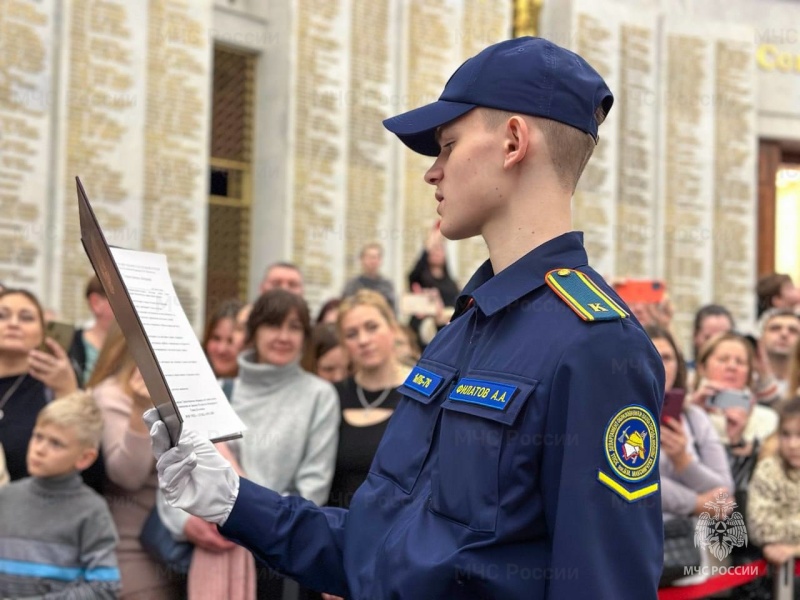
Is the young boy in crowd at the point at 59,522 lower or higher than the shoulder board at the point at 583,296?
lower

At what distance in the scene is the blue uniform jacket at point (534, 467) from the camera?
1.56 metres

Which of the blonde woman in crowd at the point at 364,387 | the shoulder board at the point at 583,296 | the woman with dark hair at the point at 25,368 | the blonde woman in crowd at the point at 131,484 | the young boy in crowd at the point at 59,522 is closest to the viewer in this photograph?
the shoulder board at the point at 583,296

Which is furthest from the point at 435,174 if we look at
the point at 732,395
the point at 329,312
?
the point at 329,312

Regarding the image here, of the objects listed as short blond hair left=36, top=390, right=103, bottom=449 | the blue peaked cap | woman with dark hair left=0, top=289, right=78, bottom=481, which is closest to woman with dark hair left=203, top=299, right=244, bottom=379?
woman with dark hair left=0, top=289, right=78, bottom=481

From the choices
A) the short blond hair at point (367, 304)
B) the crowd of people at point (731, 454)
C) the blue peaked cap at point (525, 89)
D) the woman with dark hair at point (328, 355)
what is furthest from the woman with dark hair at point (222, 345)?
the blue peaked cap at point (525, 89)

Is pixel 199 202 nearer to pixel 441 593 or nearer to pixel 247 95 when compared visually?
pixel 247 95

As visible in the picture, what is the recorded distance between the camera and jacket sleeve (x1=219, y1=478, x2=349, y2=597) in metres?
1.99

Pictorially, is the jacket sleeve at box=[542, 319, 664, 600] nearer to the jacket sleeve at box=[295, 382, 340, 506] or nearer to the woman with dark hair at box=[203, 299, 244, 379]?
the jacket sleeve at box=[295, 382, 340, 506]

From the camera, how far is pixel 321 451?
4.53 m

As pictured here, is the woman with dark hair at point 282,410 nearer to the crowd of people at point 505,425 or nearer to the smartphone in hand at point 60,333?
the smartphone in hand at point 60,333

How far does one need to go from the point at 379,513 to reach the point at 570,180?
0.65m

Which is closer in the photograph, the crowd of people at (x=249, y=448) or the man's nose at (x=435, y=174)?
the man's nose at (x=435, y=174)

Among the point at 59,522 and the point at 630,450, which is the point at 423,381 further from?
the point at 59,522

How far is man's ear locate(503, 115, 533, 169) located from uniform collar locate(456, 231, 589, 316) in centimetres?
15
